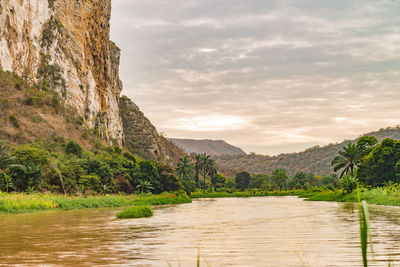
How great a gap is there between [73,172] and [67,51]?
40.9 meters

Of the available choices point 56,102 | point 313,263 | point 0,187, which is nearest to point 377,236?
point 313,263

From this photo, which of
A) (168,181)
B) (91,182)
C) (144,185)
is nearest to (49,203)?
(91,182)

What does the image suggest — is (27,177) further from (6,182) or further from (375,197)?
(375,197)

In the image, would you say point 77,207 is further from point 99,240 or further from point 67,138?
point 67,138

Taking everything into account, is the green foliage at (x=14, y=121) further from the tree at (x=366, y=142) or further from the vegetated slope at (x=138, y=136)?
the vegetated slope at (x=138, y=136)

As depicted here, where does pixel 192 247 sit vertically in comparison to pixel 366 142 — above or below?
below

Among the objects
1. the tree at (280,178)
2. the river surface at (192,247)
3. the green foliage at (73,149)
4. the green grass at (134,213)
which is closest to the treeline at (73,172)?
the green foliage at (73,149)

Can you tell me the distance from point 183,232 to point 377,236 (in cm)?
793

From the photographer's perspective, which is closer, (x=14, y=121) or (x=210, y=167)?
(x=14, y=121)

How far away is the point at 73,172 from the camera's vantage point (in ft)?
181

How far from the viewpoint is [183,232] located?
18109 mm

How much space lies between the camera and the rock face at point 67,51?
229ft

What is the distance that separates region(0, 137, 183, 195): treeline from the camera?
146ft

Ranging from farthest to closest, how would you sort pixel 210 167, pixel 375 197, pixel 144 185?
pixel 210 167
pixel 144 185
pixel 375 197
